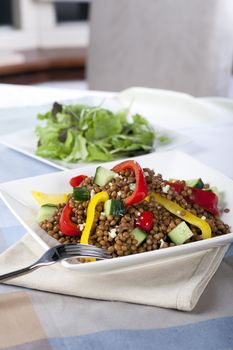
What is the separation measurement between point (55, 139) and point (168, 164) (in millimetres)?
276

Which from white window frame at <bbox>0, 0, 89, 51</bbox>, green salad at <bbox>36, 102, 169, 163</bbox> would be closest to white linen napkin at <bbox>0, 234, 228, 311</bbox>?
green salad at <bbox>36, 102, 169, 163</bbox>

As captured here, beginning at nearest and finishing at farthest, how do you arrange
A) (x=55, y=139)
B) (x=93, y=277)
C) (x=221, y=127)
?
(x=93, y=277)
(x=55, y=139)
(x=221, y=127)

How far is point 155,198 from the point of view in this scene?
85cm

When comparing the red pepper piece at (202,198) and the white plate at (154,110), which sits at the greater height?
the red pepper piece at (202,198)

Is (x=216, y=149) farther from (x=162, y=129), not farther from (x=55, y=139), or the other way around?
(x=55, y=139)

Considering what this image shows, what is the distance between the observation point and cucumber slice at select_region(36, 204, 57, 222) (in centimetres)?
86

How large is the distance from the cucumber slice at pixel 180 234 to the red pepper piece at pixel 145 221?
0.03 meters

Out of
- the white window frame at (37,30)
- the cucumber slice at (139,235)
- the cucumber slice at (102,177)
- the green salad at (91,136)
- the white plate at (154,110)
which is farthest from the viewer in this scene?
the white window frame at (37,30)

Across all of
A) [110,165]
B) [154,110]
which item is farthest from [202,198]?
[154,110]

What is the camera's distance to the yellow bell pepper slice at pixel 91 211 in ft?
2.60

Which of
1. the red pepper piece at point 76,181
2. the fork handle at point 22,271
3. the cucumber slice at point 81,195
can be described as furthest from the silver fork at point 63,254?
the red pepper piece at point 76,181

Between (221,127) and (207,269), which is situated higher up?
(207,269)

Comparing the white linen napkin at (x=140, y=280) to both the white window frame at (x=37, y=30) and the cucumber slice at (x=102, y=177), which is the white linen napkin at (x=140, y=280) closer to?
the cucumber slice at (x=102, y=177)

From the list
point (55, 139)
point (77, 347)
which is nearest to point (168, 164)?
point (55, 139)
